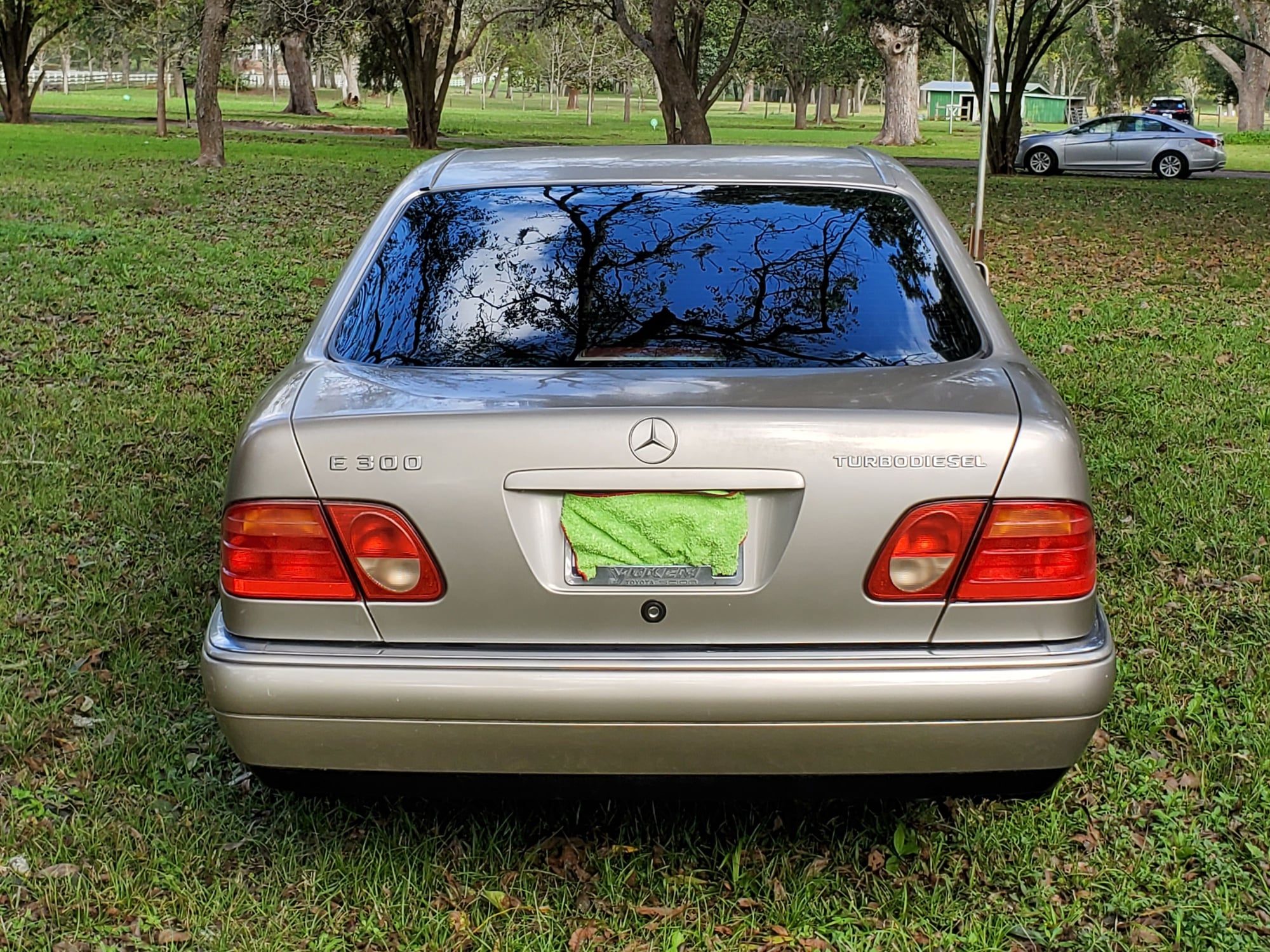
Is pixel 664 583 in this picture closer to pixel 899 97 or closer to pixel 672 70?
pixel 672 70

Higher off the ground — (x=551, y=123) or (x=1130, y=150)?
(x=551, y=123)

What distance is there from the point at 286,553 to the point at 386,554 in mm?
214

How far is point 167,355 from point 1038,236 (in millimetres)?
10496

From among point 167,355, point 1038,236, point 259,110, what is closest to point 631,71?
point 259,110

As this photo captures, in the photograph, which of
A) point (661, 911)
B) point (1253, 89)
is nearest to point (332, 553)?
point (661, 911)

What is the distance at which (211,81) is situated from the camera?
22172mm

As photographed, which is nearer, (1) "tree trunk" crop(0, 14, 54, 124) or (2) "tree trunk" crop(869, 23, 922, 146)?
(1) "tree trunk" crop(0, 14, 54, 124)

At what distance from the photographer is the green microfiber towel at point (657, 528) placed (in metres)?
2.64

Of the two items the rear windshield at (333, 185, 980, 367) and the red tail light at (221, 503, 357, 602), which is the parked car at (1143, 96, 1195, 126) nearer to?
the rear windshield at (333, 185, 980, 367)

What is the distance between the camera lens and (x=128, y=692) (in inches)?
167

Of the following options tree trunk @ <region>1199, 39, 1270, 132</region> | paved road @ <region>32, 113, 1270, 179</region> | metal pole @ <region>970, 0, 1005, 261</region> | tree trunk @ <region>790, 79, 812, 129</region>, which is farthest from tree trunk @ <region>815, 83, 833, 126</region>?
metal pole @ <region>970, 0, 1005, 261</region>

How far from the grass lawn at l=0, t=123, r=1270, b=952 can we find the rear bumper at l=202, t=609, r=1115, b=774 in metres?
0.24

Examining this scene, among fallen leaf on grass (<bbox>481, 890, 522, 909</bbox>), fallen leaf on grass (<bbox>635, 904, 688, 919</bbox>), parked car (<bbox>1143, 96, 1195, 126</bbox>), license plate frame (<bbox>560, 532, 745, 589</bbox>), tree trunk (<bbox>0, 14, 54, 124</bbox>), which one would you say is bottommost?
fallen leaf on grass (<bbox>635, 904, 688, 919</bbox>)

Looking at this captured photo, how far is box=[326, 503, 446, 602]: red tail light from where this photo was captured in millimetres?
2713
